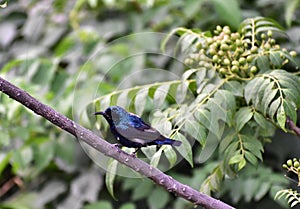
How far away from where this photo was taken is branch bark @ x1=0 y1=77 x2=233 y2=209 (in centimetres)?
113

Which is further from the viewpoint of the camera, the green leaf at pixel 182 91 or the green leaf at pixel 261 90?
the green leaf at pixel 182 91

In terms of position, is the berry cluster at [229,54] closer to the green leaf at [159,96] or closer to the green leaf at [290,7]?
the green leaf at [159,96]

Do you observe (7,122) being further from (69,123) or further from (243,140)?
(69,123)

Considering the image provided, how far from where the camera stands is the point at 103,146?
1162 millimetres

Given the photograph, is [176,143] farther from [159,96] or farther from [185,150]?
[159,96]

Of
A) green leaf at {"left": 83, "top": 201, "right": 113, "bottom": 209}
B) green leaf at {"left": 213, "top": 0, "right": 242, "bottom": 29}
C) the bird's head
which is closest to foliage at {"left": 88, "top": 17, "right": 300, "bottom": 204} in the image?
the bird's head

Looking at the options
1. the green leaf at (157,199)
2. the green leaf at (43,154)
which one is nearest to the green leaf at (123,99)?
the green leaf at (157,199)

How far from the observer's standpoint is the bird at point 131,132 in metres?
1.26

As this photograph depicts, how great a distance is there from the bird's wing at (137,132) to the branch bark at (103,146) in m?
0.07

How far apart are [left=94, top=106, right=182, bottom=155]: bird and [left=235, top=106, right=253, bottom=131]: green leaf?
246mm

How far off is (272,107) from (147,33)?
1.48 metres

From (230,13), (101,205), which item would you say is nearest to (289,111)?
(101,205)

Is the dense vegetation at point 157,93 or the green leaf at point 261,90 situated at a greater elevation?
the green leaf at point 261,90

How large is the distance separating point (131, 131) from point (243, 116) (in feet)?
1.13
